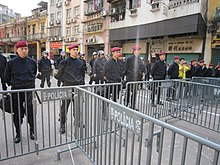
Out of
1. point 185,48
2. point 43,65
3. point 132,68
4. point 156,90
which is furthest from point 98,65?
point 185,48

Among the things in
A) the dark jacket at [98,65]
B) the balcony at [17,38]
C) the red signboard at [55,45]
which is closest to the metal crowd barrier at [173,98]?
the dark jacket at [98,65]

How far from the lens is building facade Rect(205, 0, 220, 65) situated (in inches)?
455

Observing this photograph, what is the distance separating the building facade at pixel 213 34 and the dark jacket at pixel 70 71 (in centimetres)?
1113

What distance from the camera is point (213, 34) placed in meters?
11.8

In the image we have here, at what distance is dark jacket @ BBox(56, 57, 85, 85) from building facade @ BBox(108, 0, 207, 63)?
408 inches

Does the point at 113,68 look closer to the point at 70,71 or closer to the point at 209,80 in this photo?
the point at 70,71

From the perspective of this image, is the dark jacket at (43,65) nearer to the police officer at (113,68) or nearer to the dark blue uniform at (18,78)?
the police officer at (113,68)

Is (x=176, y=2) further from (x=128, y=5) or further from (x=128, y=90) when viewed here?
(x=128, y=90)

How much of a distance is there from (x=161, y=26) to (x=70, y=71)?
11.8 metres

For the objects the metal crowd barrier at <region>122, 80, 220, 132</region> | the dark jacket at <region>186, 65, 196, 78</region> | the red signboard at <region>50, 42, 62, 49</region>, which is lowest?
the metal crowd barrier at <region>122, 80, 220, 132</region>

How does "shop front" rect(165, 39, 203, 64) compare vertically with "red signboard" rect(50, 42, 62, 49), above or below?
below

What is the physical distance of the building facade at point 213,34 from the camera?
37.9 feet

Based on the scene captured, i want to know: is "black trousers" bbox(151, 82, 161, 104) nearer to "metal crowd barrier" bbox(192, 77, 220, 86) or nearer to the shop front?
"metal crowd barrier" bbox(192, 77, 220, 86)

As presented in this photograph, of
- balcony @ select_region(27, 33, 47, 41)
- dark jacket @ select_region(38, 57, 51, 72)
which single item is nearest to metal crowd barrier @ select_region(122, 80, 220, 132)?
dark jacket @ select_region(38, 57, 51, 72)
